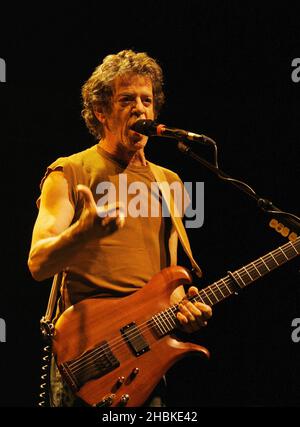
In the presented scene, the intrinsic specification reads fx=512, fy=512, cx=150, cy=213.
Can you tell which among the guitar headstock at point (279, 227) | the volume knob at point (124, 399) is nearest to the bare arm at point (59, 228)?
the volume knob at point (124, 399)

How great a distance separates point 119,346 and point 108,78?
1.28 metres

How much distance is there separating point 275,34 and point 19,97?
1.60 m

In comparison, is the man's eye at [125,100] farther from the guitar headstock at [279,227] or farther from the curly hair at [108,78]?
the guitar headstock at [279,227]

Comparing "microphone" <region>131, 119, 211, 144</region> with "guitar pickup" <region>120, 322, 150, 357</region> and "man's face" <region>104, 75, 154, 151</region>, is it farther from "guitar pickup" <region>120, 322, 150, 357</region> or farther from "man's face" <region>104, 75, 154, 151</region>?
"guitar pickup" <region>120, 322, 150, 357</region>

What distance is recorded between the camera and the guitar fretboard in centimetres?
223

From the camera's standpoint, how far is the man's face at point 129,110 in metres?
2.40

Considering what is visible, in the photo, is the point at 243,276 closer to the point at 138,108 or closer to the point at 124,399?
the point at 124,399

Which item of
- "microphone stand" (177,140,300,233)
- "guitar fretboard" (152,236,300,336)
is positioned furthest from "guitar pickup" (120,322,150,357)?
"microphone stand" (177,140,300,233)

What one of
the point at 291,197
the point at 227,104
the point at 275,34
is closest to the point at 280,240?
the point at 291,197

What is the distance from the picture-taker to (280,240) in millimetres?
3164


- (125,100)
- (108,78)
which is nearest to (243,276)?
(125,100)

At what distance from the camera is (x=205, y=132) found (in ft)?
10.5

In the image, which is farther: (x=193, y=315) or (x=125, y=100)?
(x=125, y=100)

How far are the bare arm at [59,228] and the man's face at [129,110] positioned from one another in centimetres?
39
